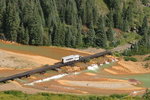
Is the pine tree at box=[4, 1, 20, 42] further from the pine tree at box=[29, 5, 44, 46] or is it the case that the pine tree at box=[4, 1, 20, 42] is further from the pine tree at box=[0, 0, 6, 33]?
the pine tree at box=[29, 5, 44, 46]

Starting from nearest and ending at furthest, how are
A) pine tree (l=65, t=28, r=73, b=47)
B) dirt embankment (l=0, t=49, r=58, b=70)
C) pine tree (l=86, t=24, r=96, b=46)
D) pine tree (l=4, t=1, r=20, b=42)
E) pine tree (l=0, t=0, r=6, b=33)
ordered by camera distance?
dirt embankment (l=0, t=49, r=58, b=70) < pine tree (l=4, t=1, r=20, b=42) < pine tree (l=65, t=28, r=73, b=47) < pine tree (l=86, t=24, r=96, b=46) < pine tree (l=0, t=0, r=6, b=33)

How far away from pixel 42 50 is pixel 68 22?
27431 mm

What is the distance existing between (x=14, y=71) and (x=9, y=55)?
12.7 metres

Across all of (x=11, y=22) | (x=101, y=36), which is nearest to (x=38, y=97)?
(x=11, y=22)

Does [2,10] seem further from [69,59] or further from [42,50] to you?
[69,59]

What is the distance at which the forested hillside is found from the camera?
129 metres

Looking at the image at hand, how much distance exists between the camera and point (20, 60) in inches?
4114

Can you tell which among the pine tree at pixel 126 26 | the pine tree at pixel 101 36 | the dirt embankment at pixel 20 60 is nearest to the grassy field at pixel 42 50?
the dirt embankment at pixel 20 60

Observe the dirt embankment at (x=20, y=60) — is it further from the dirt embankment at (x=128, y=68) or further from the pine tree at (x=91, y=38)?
the pine tree at (x=91, y=38)

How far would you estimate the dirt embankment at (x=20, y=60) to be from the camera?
100 metres

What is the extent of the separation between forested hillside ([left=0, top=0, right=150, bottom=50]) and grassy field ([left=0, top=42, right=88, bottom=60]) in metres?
3.74

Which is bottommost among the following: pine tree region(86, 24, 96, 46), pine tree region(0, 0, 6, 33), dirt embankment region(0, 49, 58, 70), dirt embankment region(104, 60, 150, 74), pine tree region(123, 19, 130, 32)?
dirt embankment region(104, 60, 150, 74)

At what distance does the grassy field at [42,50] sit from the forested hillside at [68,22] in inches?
147

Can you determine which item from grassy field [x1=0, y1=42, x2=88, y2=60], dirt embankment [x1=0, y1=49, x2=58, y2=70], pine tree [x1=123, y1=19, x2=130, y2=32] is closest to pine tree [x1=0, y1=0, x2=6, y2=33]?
grassy field [x1=0, y1=42, x2=88, y2=60]
